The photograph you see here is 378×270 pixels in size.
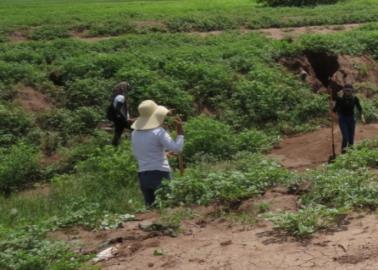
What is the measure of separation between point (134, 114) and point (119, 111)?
8.90 feet

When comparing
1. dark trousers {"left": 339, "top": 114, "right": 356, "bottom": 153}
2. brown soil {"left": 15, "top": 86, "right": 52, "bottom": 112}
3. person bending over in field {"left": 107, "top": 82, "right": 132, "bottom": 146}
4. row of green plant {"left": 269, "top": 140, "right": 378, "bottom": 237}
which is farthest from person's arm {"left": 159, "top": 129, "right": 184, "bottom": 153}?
brown soil {"left": 15, "top": 86, "right": 52, "bottom": 112}

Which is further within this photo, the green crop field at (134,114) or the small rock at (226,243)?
the green crop field at (134,114)

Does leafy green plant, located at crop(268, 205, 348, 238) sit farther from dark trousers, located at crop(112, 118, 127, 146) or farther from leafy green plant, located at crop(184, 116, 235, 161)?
dark trousers, located at crop(112, 118, 127, 146)

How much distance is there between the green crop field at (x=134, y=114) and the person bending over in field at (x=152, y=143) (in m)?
0.29

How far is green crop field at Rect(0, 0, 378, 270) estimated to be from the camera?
25.1 ft

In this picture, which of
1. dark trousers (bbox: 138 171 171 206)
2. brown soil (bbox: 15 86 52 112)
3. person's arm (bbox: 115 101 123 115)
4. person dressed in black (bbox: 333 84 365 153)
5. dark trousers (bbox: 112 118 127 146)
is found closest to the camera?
dark trousers (bbox: 138 171 171 206)

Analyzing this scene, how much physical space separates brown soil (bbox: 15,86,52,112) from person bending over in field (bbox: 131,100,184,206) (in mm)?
7914

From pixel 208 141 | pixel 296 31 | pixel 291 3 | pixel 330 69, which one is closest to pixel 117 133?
pixel 208 141

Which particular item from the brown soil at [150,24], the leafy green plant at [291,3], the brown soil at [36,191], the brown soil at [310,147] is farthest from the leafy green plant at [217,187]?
the leafy green plant at [291,3]

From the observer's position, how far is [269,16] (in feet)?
94.0

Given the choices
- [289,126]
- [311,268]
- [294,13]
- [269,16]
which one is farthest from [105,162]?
[294,13]

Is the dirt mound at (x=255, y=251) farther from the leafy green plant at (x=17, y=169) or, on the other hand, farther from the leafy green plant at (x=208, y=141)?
the leafy green plant at (x=17, y=169)

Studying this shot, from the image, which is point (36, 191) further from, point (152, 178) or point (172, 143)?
point (172, 143)

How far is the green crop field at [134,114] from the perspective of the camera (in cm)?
766
